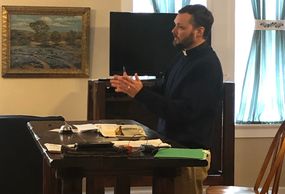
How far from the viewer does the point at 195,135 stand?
2.65 metres

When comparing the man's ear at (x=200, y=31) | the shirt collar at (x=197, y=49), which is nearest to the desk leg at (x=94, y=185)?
the shirt collar at (x=197, y=49)

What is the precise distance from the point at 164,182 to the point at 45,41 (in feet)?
9.07

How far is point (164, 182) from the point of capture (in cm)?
211

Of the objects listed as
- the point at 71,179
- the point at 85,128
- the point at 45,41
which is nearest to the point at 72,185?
the point at 71,179

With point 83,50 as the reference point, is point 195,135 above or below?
below

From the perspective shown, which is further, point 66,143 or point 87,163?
point 66,143

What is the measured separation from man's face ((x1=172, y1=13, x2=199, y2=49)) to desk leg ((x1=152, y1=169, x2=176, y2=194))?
3.18 feet

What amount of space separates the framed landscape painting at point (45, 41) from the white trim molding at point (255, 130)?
1.49 metres

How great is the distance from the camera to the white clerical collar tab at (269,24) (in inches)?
192

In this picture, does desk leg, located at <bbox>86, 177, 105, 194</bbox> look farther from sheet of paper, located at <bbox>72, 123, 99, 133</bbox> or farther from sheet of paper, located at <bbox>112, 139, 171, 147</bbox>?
sheet of paper, located at <bbox>112, 139, 171, 147</bbox>

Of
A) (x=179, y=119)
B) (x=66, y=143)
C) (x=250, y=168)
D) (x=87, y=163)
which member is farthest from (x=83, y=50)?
(x=87, y=163)

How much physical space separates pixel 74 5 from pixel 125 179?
2207mm

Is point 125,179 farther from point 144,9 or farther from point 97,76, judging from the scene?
point 144,9

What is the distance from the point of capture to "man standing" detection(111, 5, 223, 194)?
256cm
